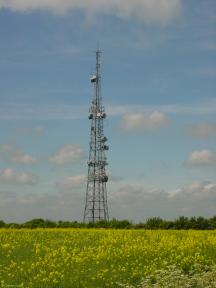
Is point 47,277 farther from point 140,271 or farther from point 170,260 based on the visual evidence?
point 170,260

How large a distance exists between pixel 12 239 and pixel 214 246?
39.2ft

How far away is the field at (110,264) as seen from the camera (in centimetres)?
1969

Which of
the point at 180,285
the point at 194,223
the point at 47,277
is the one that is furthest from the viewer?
the point at 194,223

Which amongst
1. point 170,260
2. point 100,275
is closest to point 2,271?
point 100,275

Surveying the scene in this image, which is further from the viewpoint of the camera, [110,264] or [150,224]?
[150,224]

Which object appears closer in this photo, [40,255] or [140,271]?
[140,271]

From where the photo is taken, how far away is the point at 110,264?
23422 millimetres

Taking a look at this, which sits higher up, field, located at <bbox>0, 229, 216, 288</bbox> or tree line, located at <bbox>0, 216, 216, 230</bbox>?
tree line, located at <bbox>0, 216, 216, 230</bbox>

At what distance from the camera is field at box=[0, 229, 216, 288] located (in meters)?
19.7

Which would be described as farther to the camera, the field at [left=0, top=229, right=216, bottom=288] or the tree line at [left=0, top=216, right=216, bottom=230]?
the tree line at [left=0, top=216, right=216, bottom=230]

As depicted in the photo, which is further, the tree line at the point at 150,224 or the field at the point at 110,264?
the tree line at the point at 150,224

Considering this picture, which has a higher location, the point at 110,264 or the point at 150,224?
the point at 150,224

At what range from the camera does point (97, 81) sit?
61219mm

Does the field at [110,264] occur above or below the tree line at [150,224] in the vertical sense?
below
